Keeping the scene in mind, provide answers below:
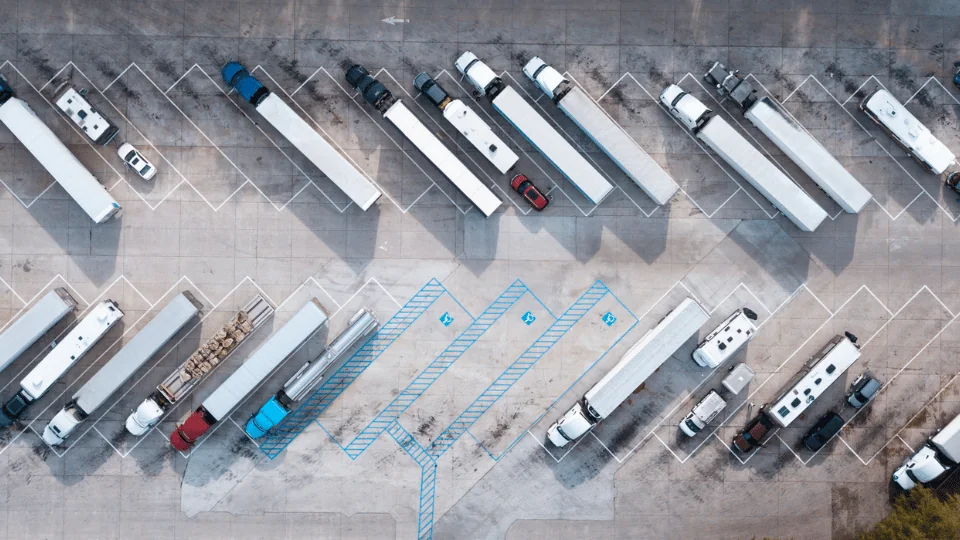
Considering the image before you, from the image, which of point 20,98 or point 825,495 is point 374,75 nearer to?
point 20,98

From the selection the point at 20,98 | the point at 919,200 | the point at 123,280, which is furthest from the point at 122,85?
the point at 919,200

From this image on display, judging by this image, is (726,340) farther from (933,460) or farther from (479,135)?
(479,135)

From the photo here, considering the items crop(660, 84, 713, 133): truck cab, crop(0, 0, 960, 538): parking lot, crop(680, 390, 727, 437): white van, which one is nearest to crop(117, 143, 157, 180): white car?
crop(0, 0, 960, 538): parking lot

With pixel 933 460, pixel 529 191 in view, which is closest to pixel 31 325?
pixel 529 191

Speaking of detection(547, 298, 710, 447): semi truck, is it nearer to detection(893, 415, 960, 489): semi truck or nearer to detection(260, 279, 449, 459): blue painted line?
detection(260, 279, 449, 459): blue painted line

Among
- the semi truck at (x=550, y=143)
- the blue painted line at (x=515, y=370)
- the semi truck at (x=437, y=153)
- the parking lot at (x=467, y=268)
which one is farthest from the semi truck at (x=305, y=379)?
the semi truck at (x=550, y=143)
